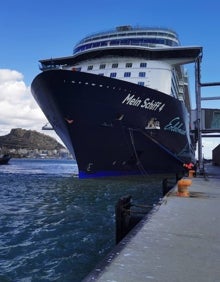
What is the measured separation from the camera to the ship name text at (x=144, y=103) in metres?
19.6

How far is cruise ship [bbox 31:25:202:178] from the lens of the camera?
19.0 m

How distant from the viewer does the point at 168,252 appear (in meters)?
4.37

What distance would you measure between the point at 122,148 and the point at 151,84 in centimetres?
548

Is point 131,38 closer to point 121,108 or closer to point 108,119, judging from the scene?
point 121,108

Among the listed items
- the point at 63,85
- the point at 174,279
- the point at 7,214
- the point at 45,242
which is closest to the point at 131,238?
the point at 174,279

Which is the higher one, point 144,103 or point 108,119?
point 144,103

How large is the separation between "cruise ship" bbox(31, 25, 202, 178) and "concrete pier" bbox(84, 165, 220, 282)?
1263 centimetres

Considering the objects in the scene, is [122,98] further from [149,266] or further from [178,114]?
[149,266]

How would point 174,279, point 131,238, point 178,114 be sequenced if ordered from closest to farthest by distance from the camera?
point 174,279, point 131,238, point 178,114

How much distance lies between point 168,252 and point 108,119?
15.5 meters

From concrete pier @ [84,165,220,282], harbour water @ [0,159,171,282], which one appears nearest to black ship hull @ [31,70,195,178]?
harbour water @ [0,159,171,282]

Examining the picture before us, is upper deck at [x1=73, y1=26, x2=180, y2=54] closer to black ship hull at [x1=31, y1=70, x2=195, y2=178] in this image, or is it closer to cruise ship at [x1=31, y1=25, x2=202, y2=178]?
cruise ship at [x1=31, y1=25, x2=202, y2=178]

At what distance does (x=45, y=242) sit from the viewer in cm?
759

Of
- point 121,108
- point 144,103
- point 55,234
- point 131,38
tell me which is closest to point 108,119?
point 121,108
